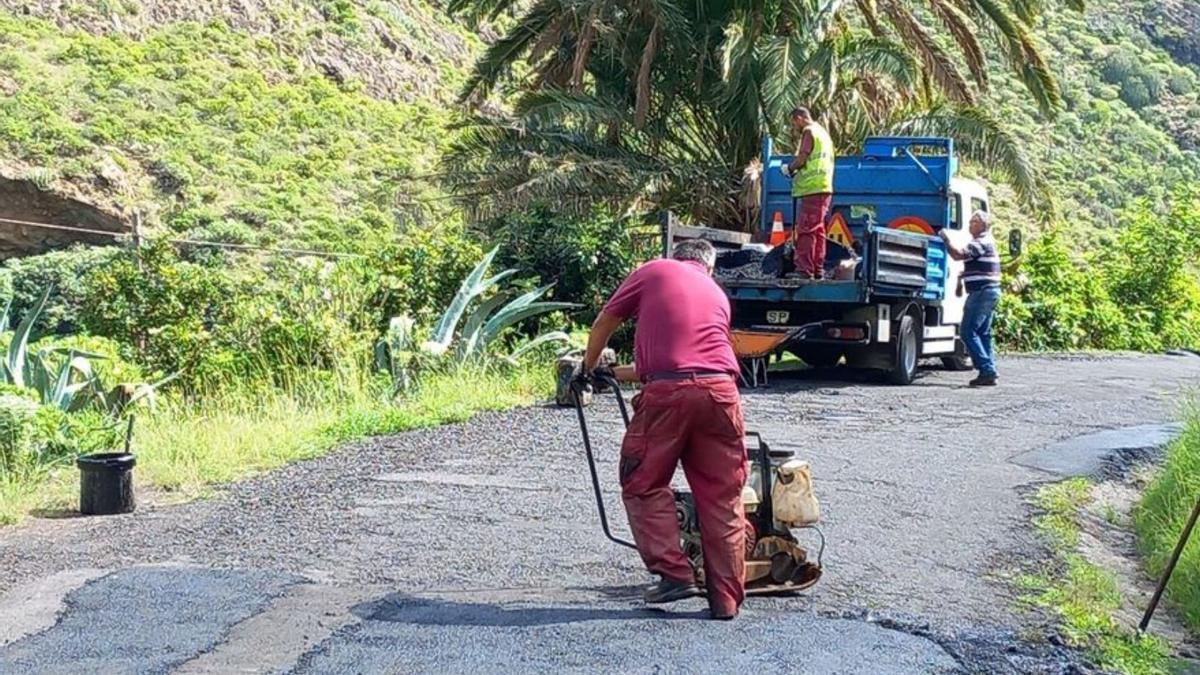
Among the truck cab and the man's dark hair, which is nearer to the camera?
the man's dark hair

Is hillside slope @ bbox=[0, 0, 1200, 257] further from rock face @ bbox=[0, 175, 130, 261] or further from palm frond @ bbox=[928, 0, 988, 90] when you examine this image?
palm frond @ bbox=[928, 0, 988, 90]

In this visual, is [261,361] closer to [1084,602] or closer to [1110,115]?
[1084,602]

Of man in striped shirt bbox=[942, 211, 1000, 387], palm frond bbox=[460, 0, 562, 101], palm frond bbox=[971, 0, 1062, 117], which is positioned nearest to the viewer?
man in striped shirt bbox=[942, 211, 1000, 387]

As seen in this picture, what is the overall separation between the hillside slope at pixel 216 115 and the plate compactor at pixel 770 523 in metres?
20.8

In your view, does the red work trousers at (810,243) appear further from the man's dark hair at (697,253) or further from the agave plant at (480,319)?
the man's dark hair at (697,253)

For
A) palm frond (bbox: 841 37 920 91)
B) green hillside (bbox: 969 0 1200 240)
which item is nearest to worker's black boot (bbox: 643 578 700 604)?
palm frond (bbox: 841 37 920 91)

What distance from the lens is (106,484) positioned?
8.55 meters

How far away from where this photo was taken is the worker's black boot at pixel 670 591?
21.0 ft

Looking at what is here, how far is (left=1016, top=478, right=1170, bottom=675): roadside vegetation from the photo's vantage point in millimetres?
6246

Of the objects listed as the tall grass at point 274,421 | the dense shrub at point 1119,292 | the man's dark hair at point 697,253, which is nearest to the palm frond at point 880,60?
the dense shrub at point 1119,292

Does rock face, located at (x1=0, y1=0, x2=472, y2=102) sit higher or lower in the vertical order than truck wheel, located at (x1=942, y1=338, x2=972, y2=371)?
higher

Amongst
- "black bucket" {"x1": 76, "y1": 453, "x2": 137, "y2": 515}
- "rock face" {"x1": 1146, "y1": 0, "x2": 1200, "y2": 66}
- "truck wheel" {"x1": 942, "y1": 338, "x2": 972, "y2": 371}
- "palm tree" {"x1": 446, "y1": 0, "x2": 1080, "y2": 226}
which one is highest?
"rock face" {"x1": 1146, "y1": 0, "x2": 1200, "y2": 66}

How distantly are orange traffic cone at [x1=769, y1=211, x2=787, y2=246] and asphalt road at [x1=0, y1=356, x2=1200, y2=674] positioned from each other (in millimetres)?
5310

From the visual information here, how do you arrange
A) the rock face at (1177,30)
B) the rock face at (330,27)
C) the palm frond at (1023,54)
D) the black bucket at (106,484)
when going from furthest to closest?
the rock face at (1177,30)
the rock face at (330,27)
the palm frond at (1023,54)
the black bucket at (106,484)
